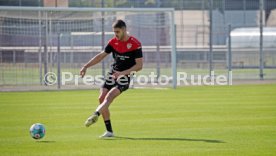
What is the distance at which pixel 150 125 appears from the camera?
50.6 feet

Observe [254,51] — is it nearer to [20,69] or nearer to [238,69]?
[238,69]

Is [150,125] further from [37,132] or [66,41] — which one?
[66,41]

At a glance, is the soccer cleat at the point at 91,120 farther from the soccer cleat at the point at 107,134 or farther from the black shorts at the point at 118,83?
the black shorts at the point at 118,83

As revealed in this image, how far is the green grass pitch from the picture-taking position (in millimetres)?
11656

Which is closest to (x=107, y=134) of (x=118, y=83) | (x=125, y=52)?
(x=118, y=83)

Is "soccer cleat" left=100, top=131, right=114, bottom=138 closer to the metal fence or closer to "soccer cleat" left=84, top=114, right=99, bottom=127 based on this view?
"soccer cleat" left=84, top=114, right=99, bottom=127

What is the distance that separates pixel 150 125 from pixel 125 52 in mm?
2038

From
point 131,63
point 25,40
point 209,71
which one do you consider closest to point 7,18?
point 25,40

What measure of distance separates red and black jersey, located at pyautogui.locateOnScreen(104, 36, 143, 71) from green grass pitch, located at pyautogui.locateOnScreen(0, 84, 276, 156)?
4.49 ft

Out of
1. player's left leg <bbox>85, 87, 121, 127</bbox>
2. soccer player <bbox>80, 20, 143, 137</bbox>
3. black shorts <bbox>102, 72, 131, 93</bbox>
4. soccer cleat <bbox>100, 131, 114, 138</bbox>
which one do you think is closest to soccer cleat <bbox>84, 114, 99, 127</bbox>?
player's left leg <bbox>85, 87, 121, 127</bbox>

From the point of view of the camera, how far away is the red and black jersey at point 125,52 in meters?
14.2

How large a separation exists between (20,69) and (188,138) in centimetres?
1925

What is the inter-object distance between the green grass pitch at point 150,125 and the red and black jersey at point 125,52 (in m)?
1.37

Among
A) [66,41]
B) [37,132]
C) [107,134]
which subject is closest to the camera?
[37,132]
